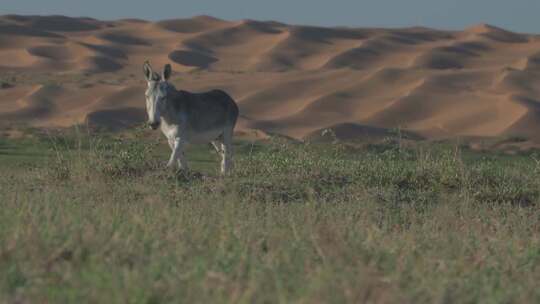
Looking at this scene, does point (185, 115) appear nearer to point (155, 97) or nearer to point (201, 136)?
point (201, 136)

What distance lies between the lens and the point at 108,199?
31.0 ft

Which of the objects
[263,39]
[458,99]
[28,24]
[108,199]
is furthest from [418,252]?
[28,24]

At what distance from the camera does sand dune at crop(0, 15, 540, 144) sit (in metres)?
28.9

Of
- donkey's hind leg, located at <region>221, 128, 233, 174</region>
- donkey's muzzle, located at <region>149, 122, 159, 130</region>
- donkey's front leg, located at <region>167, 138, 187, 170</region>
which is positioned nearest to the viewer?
donkey's muzzle, located at <region>149, 122, 159, 130</region>

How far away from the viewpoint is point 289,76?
37.2 m

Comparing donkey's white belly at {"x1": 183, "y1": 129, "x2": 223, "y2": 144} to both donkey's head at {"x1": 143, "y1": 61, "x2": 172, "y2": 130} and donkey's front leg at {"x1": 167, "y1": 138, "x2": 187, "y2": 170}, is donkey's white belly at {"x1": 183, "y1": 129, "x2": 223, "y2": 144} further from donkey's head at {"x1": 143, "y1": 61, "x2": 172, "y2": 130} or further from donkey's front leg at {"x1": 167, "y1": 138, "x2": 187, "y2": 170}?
donkey's head at {"x1": 143, "y1": 61, "x2": 172, "y2": 130}

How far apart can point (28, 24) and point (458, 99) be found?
35778 millimetres

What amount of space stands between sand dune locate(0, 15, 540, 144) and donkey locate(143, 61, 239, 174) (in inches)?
50.5

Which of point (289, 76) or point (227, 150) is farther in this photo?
point (289, 76)

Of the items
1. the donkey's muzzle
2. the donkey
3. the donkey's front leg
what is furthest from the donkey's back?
the donkey's muzzle

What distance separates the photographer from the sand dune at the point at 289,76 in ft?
94.8

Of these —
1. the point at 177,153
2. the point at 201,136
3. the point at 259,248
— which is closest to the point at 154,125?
the point at 177,153

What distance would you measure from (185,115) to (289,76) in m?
25.1

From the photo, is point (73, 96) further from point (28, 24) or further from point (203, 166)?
point (28, 24)
